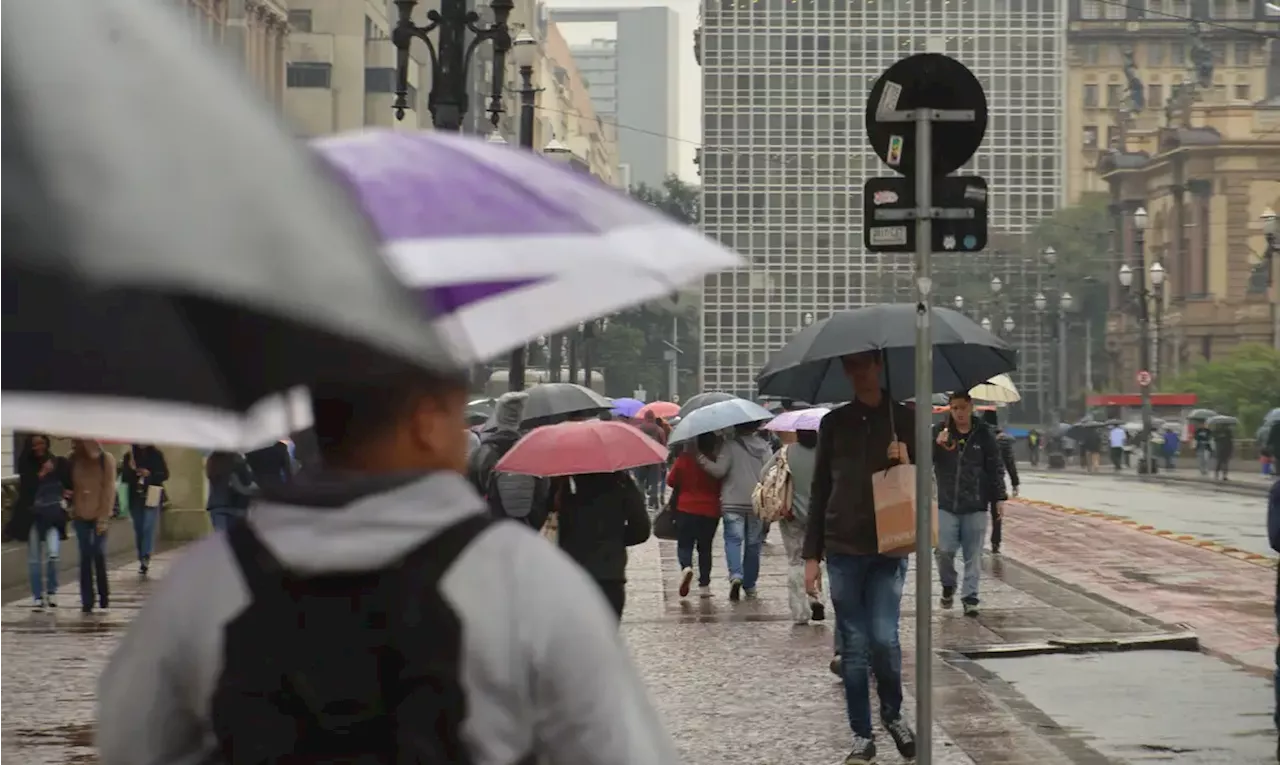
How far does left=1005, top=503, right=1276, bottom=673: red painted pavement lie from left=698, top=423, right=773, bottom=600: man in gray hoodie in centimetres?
304

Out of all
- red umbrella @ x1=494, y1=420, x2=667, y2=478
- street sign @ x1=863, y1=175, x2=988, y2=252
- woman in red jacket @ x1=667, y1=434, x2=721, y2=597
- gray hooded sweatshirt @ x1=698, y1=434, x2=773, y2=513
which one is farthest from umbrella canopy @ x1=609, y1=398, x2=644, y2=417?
street sign @ x1=863, y1=175, x2=988, y2=252

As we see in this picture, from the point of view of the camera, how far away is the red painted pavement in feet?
52.9

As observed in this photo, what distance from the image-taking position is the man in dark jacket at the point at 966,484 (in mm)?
16891

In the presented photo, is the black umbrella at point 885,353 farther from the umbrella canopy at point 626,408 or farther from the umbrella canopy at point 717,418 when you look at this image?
the umbrella canopy at point 626,408

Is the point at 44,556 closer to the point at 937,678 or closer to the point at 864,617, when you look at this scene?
the point at 937,678

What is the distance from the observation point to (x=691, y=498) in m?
18.8

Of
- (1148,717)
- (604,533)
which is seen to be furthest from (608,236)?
(1148,717)

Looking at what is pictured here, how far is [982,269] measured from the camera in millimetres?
135375

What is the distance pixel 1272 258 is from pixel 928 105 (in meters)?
86.6

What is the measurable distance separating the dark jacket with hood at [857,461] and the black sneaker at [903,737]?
3.05 ft

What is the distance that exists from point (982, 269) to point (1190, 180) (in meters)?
30.2

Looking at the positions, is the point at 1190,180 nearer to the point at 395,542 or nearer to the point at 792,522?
the point at 792,522

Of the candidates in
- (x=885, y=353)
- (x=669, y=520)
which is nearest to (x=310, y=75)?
(x=669, y=520)

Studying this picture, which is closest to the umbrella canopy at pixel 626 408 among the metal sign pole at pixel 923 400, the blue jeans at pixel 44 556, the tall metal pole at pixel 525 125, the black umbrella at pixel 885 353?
the tall metal pole at pixel 525 125
